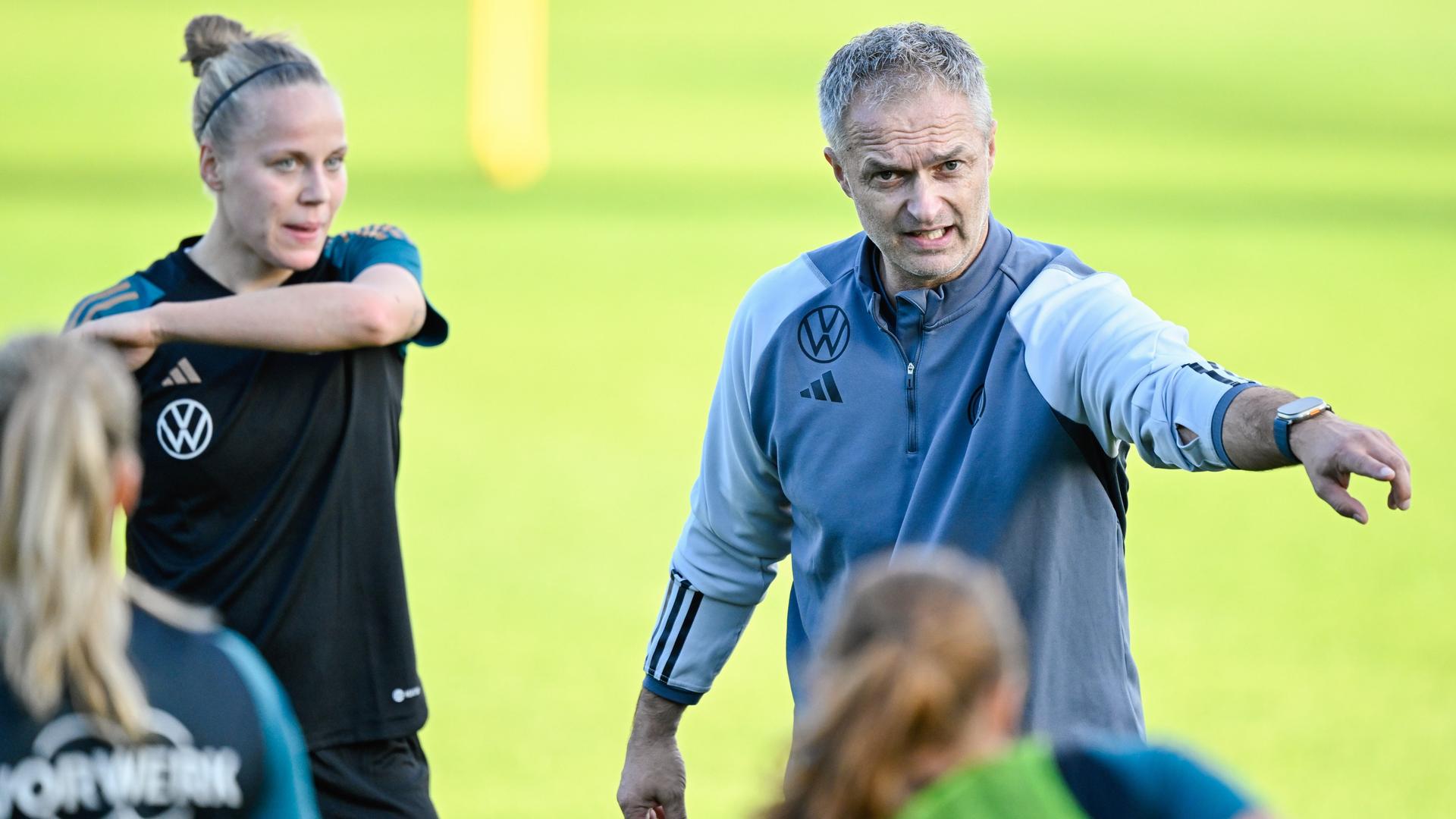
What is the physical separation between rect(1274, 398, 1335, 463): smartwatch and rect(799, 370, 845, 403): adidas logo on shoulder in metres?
1.02

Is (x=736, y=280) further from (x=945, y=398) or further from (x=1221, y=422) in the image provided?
(x=1221, y=422)

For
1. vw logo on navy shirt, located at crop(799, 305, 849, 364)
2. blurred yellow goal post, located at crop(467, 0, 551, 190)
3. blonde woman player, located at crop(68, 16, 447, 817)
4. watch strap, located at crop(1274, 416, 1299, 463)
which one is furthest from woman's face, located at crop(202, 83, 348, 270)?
blurred yellow goal post, located at crop(467, 0, 551, 190)

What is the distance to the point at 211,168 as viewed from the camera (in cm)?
434

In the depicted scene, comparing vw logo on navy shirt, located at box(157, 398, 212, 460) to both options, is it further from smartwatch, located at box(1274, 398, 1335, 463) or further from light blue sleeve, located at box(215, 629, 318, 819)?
smartwatch, located at box(1274, 398, 1335, 463)

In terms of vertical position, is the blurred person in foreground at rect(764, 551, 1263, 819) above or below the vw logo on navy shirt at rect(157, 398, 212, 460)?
below

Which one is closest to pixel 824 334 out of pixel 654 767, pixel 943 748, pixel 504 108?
pixel 654 767

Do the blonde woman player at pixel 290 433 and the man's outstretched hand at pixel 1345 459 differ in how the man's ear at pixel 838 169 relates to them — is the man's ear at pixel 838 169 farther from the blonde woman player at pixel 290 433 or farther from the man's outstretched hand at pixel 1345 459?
the man's outstretched hand at pixel 1345 459

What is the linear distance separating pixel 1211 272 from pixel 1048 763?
16989mm

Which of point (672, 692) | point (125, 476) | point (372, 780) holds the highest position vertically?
point (125, 476)

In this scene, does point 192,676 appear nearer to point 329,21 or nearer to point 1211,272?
point 1211,272

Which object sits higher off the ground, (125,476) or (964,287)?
(964,287)

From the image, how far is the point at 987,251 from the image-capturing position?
12.7 ft

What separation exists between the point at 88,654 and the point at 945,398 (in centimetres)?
181

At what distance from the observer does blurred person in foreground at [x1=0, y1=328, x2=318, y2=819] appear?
2.60 meters
